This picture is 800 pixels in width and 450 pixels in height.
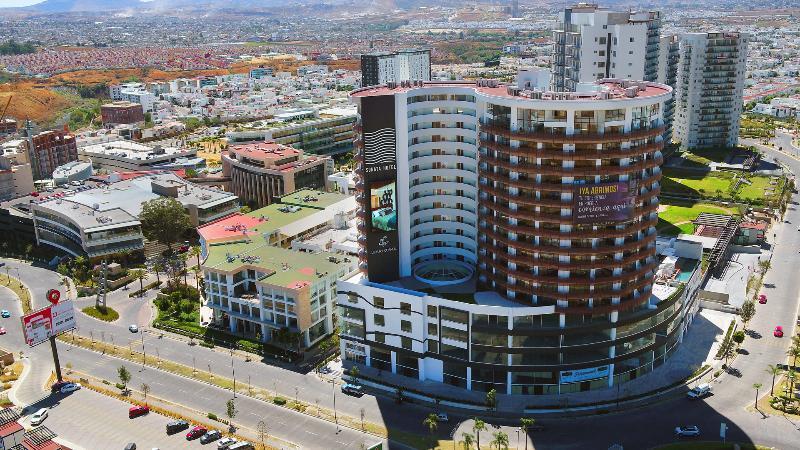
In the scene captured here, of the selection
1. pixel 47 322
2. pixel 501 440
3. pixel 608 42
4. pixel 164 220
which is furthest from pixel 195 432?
pixel 608 42

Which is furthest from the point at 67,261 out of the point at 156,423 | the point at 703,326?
the point at 703,326

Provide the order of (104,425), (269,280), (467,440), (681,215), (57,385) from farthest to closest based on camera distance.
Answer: (681,215)
(269,280)
(57,385)
(104,425)
(467,440)

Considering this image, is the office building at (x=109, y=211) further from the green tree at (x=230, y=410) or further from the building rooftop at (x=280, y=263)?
the green tree at (x=230, y=410)

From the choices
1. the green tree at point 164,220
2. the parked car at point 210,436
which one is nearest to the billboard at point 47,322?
the parked car at point 210,436

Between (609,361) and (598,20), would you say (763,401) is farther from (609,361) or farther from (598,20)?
(598,20)

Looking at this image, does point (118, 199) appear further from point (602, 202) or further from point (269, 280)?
point (602, 202)

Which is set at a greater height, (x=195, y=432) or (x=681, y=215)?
(x=681, y=215)
